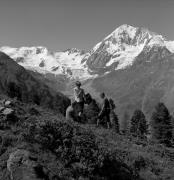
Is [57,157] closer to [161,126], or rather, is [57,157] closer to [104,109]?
[104,109]

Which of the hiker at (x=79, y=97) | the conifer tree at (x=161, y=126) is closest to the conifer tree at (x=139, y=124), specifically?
the conifer tree at (x=161, y=126)

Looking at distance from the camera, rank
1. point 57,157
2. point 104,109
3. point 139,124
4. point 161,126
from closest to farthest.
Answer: point 57,157
point 104,109
point 161,126
point 139,124

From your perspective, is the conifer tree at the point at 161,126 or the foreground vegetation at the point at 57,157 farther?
the conifer tree at the point at 161,126

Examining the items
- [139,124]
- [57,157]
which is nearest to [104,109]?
[57,157]

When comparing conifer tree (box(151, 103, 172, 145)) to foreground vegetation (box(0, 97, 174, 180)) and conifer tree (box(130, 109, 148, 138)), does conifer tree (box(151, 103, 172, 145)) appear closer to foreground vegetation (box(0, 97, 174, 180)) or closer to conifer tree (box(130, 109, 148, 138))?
conifer tree (box(130, 109, 148, 138))

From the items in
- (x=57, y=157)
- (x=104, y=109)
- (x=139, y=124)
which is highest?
(x=139, y=124)

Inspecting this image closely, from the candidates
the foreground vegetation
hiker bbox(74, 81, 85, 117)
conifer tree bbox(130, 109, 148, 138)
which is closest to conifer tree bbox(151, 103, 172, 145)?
conifer tree bbox(130, 109, 148, 138)

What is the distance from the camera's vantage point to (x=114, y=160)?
15633 mm

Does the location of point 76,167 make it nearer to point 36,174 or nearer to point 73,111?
point 36,174

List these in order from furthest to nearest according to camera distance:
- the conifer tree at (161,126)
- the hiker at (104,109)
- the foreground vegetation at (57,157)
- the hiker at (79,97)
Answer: the conifer tree at (161,126) < the hiker at (104,109) < the hiker at (79,97) < the foreground vegetation at (57,157)

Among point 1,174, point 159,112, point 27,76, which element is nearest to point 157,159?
point 1,174

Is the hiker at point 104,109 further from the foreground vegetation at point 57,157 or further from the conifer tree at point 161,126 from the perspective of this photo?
the conifer tree at point 161,126

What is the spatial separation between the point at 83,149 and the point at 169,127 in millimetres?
67378

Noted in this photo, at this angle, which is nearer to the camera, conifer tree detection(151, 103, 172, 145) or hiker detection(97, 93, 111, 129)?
hiker detection(97, 93, 111, 129)
